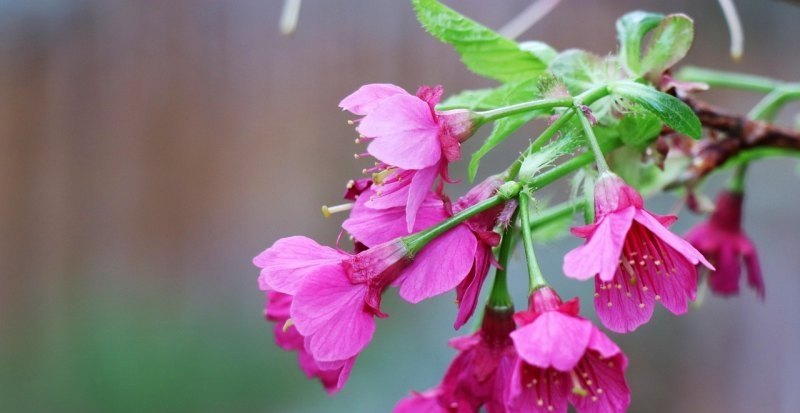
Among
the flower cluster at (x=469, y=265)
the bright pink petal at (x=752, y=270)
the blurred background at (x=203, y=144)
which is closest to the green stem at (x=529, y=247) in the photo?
the flower cluster at (x=469, y=265)

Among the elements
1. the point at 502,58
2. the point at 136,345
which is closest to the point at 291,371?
the point at 136,345

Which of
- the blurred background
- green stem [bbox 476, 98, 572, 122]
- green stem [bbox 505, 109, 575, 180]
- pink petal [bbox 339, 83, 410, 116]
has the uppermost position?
pink petal [bbox 339, 83, 410, 116]

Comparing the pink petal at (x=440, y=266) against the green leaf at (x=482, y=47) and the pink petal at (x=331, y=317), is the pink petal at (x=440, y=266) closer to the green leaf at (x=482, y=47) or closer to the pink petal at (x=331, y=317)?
the pink petal at (x=331, y=317)

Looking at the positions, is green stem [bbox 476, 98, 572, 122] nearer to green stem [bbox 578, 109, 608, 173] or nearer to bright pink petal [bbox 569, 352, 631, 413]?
green stem [bbox 578, 109, 608, 173]

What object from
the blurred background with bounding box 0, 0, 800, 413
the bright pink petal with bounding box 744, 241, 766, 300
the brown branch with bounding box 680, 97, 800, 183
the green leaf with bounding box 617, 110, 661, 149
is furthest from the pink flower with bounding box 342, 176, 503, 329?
the blurred background with bounding box 0, 0, 800, 413

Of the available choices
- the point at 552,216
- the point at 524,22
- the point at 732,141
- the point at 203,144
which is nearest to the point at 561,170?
the point at 552,216

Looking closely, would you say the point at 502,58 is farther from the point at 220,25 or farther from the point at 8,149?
the point at 8,149

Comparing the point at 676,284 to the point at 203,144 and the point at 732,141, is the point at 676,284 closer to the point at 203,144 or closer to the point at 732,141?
the point at 732,141
